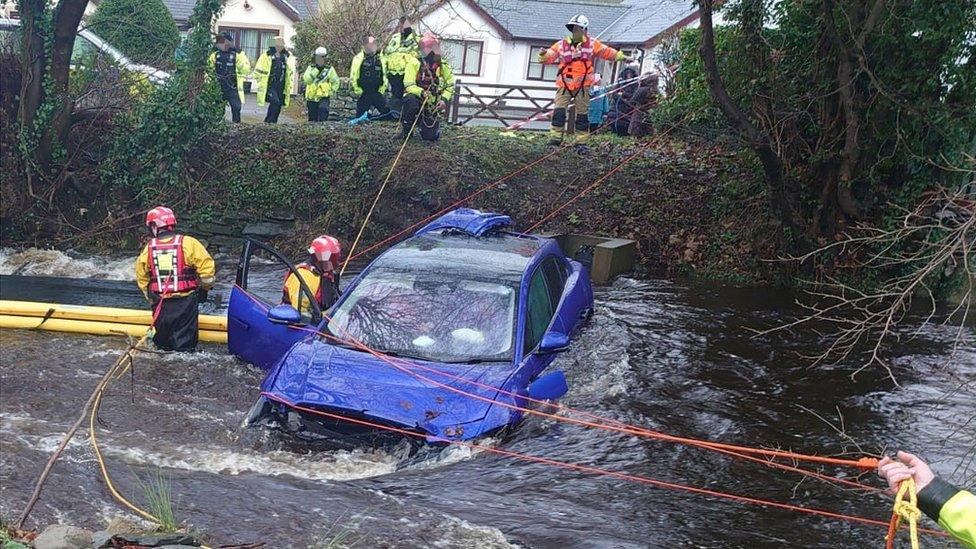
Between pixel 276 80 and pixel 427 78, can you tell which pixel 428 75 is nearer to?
pixel 427 78

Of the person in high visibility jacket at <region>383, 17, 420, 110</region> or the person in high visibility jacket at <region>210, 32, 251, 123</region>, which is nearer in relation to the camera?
the person in high visibility jacket at <region>383, 17, 420, 110</region>

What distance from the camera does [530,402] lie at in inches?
271

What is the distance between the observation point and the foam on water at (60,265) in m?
13.1

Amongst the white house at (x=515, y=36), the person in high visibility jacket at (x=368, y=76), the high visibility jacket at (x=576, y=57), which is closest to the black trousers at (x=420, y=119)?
the high visibility jacket at (x=576, y=57)

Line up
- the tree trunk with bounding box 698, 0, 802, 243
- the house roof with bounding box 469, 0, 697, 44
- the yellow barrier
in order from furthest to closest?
the house roof with bounding box 469, 0, 697, 44, the tree trunk with bounding box 698, 0, 802, 243, the yellow barrier

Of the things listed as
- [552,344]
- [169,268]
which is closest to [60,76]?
[169,268]

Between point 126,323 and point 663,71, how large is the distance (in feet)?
36.2

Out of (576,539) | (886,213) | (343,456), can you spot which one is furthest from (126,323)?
(886,213)

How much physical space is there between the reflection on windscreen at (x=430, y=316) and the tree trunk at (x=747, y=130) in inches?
184

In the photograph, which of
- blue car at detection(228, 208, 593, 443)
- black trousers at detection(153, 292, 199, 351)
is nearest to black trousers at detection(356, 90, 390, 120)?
blue car at detection(228, 208, 593, 443)

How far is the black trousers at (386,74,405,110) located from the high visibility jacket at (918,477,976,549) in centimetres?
1319

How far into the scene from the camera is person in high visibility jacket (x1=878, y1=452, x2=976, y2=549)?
3.22 m

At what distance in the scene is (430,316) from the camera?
24.5ft

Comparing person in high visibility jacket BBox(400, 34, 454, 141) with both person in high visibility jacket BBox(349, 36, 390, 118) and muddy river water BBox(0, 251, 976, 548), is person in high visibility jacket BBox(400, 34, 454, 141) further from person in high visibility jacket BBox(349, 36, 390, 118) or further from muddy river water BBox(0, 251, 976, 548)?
muddy river water BBox(0, 251, 976, 548)
